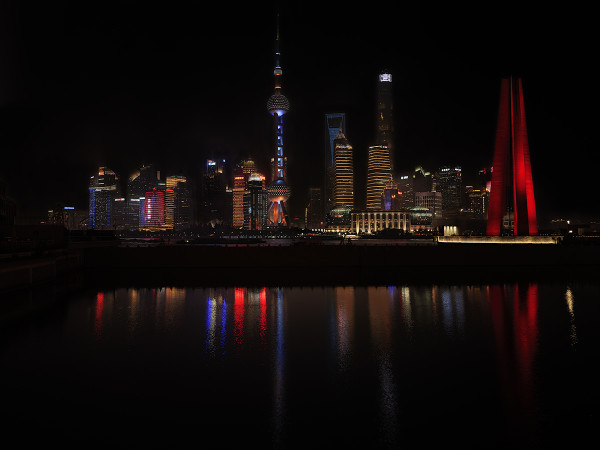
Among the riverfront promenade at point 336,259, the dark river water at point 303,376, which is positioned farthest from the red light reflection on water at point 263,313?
the riverfront promenade at point 336,259

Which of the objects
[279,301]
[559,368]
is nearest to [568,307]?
[559,368]

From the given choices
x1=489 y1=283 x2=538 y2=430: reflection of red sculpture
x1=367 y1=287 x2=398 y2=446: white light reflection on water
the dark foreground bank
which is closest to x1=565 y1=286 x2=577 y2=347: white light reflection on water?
x1=489 y1=283 x2=538 y2=430: reflection of red sculpture

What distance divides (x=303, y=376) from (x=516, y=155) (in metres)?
51.6

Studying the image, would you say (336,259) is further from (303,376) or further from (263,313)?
(303,376)

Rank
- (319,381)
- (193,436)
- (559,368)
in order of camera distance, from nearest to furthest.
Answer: (193,436) < (319,381) < (559,368)

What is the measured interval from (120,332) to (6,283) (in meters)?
13.8

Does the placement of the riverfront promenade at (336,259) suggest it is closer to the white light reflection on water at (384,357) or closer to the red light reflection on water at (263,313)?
the red light reflection on water at (263,313)

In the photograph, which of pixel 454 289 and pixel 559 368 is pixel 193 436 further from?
pixel 454 289

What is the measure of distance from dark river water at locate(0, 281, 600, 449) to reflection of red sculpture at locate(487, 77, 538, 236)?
1350 inches

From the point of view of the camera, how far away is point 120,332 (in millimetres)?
18266

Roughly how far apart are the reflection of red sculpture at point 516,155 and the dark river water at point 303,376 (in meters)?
34.3

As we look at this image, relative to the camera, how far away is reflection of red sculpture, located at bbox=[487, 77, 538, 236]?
54.3 meters

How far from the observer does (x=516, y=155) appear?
54906 millimetres

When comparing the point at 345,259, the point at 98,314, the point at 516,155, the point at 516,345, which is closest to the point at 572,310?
the point at 516,345
